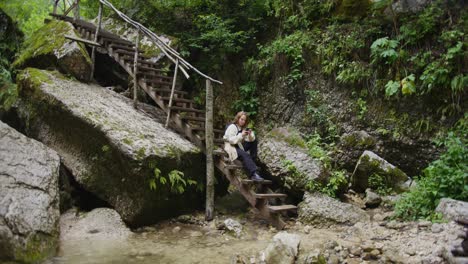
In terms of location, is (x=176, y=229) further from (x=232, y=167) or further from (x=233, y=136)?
(x=233, y=136)

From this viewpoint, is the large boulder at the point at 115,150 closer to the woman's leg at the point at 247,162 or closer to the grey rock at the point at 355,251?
the woman's leg at the point at 247,162

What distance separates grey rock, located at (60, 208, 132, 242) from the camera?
5.72 metres

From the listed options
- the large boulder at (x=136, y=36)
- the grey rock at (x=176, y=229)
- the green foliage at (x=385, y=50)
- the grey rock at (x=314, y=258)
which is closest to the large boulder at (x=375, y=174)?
the green foliage at (x=385, y=50)

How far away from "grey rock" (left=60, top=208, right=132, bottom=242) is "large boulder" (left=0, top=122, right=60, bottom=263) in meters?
0.51

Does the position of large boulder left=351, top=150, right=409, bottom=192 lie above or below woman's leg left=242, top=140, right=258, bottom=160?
below

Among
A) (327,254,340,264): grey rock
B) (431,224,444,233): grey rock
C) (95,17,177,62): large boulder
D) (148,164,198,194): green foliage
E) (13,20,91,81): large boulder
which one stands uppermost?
(95,17,177,62): large boulder

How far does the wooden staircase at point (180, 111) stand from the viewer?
669 cm

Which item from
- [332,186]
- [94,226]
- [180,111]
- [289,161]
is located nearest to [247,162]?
[289,161]

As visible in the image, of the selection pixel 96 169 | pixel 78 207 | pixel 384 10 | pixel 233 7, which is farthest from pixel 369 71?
pixel 78 207

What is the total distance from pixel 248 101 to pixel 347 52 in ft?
9.93

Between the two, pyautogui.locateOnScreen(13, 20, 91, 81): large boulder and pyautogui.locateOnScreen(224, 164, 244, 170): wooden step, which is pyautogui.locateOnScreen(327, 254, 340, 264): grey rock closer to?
pyautogui.locateOnScreen(224, 164, 244, 170): wooden step

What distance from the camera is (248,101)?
998 centimetres

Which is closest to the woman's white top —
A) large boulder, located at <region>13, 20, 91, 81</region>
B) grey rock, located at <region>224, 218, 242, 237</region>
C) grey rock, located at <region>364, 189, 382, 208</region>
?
grey rock, located at <region>224, 218, 242, 237</region>

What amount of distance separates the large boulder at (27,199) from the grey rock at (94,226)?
1.69ft
